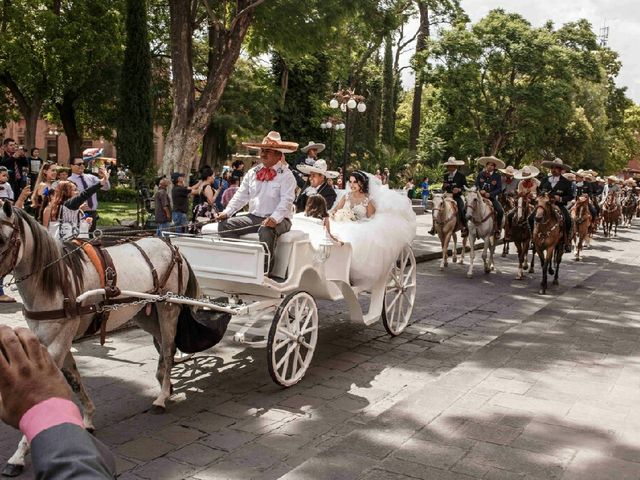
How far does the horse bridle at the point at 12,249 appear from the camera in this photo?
4.59m

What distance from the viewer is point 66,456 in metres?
1.25

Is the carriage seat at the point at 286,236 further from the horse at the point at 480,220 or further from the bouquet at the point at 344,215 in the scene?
the horse at the point at 480,220

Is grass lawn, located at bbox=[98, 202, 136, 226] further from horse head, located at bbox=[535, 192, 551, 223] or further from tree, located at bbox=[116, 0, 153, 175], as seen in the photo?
horse head, located at bbox=[535, 192, 551, 223]

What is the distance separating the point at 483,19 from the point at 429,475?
34898 mm

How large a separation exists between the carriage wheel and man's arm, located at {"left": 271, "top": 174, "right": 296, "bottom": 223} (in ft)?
7.41

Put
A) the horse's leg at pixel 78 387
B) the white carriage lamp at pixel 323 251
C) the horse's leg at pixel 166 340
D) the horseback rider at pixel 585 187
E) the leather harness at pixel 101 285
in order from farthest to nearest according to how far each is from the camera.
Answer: the horseback rider at pixel 585 187
the white carriage lamp at pixel 323 251
the horse's leg at pixel 166 340
the horse's leg at pixel 78 387
the leather harness at pixel 101 285

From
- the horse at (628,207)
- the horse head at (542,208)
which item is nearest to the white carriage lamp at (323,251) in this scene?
the horse head at (542,208)

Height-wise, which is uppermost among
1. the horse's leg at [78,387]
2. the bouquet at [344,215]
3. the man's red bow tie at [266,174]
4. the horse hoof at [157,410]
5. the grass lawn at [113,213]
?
the man's red bow tie at [266,174]

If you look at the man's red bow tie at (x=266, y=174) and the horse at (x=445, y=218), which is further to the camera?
the horse at (x=445, y=218)

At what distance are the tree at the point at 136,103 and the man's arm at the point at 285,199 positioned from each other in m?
23.9

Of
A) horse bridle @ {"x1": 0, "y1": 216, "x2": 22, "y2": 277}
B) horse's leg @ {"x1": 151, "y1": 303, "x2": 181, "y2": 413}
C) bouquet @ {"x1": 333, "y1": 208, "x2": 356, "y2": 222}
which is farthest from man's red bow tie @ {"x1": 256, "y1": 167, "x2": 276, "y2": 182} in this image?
horse bridle @ {"x1": 0, "y1": 216, "x2": 22, "y2": 277}

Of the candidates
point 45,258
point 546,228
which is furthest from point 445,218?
point 45,258

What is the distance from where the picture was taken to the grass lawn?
65.7ft

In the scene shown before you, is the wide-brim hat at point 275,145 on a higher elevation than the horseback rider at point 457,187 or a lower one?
higher
